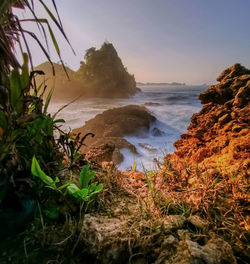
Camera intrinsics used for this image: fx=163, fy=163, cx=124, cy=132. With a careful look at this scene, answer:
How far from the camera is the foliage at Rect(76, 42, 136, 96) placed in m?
29.3

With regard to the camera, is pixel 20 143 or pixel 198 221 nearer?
pixel 198 221

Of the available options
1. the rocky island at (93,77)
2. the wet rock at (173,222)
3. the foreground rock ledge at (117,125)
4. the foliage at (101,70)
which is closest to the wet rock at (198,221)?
the wet rock at (173,222)

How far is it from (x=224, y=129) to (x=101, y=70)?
2976 centimetres

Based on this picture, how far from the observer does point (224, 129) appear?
2.29 meters

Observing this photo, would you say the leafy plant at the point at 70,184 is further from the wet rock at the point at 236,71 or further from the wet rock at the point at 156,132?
the wet rock at the point at 156,132

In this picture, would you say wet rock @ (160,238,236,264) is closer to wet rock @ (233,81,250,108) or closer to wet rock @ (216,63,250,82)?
wet rock @ (233,81,250,108)

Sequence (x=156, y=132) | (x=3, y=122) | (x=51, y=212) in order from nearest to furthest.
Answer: (x=3, y=122) → (x=51, y=212) → (x=156, y=132)

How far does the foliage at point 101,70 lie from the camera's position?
29344mm

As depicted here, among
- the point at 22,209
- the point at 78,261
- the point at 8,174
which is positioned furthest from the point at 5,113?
the point at 78,261

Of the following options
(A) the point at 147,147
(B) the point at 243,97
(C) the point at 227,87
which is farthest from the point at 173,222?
(A) the point at 147,147

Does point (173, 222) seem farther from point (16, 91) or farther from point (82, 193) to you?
point (16, 91)

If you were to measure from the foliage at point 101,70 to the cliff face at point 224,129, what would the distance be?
28.4 m

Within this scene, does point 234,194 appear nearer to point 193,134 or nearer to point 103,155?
point 193,134

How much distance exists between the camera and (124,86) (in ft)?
108
